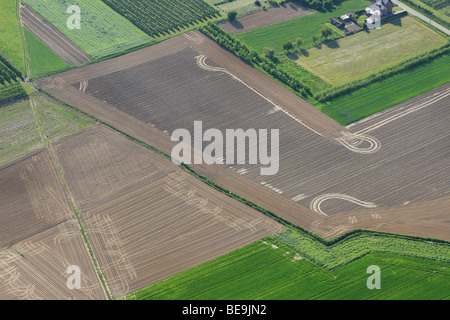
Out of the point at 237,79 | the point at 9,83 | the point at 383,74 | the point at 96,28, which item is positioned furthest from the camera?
the point at 96,28

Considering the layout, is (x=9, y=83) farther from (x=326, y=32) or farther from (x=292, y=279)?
(x=292, y=279)

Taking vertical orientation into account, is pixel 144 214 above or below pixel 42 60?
below

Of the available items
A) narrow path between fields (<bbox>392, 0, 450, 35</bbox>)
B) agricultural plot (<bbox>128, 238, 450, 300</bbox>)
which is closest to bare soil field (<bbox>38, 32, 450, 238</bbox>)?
agricultural plot (<bbox>128, 238, 450, 300</bbox>)

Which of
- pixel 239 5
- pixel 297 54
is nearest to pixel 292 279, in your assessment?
pixel 297 54

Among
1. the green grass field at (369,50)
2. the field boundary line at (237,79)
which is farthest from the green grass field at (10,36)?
the green grass field at (369,50)

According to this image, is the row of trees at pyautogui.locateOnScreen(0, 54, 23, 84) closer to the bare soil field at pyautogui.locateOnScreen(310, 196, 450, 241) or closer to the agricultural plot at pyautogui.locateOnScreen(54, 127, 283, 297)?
the agricultural plot at pyautogui.locateOnScreen(54, 127, 283, 297)
